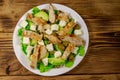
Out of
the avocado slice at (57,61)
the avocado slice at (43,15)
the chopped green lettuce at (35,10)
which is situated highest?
the chopped green lettuce at (35,10)

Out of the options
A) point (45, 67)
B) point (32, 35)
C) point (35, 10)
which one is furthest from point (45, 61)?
point (35, 10)

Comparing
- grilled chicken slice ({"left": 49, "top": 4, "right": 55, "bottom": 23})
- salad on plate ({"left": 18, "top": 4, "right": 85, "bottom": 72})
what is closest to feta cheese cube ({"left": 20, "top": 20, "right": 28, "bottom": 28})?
salad on plate ({"left": 18, "top": 4, "right": 85, "bottom": 72})

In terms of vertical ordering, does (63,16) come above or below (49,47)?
above

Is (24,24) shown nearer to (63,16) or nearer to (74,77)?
(63,16)

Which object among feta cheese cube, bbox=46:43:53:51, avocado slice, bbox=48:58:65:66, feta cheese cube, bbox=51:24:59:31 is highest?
feta cheese cube, bbox=51:24:59:31

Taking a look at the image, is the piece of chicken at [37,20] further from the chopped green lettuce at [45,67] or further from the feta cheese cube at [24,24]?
the chopped green lettuce at [45,67]

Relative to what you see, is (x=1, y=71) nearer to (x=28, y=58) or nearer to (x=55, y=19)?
(x=28, y=58)

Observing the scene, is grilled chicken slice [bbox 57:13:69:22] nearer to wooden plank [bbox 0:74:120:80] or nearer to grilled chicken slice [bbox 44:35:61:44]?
grilled chicken slice [bbox 44:35:61:44]

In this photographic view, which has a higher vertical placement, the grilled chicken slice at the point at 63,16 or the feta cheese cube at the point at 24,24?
the grilled chicken slice at the point at 63,16

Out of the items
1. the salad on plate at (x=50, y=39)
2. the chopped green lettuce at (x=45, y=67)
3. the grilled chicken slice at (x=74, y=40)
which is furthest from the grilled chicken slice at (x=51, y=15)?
the chopped green lettuce at (x=45, y=67)
